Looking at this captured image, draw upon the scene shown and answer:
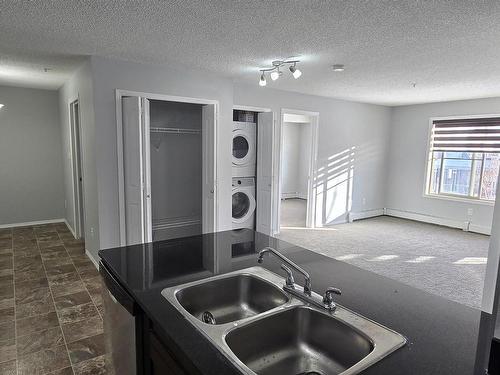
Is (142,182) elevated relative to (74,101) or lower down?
lower down

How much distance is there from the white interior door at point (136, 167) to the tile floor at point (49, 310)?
0.73m

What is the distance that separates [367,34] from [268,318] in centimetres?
240

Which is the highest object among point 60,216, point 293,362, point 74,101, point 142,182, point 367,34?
point 367,34

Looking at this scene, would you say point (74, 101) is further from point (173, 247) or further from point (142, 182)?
point (173, 247)

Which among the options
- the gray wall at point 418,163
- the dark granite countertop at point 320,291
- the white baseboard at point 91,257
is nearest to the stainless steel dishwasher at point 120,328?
the dark granite countertop at point 320,291

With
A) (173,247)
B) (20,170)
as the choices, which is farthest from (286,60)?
(20,170)

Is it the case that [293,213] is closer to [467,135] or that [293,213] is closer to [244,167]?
[244,167]

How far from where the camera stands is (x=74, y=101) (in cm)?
439

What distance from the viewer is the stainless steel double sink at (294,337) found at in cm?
105

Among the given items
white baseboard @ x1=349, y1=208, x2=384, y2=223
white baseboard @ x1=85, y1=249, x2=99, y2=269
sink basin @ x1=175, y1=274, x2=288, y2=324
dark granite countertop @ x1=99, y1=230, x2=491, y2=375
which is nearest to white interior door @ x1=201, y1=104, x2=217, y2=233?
white baseboard @ x1=85, y1=249, x2=99, y2=269

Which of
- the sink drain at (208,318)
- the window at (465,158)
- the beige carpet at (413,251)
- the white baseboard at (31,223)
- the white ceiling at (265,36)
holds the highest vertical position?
the white ceiling at (265,36)

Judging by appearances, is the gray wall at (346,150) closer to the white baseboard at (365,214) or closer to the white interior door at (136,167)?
the white baseboard at (365,214)

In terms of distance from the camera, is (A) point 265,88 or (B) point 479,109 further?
(B) point 479,109

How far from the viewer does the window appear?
18.8 ft
